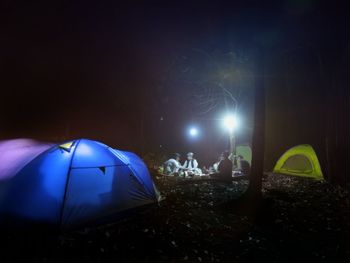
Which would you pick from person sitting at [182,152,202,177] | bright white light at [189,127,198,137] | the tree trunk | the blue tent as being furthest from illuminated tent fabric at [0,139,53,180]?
bright white light at [189,127,198,137]

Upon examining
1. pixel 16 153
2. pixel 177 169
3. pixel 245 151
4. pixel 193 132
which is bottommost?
pixel 177 169

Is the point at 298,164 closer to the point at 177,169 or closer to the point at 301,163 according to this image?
the point at 301,163

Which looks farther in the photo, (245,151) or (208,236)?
(245,151)

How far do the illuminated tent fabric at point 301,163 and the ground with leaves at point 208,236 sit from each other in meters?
5.04

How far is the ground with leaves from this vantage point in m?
5.21

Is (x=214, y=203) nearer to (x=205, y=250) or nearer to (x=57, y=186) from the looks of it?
(x=205, y=250)

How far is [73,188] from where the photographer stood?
6.15 m

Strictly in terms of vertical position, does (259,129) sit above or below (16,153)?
above

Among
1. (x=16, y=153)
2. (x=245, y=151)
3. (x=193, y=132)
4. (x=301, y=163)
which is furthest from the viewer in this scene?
(x=193, y=132)

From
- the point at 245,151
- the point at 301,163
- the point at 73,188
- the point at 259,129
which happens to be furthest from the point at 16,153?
the point at 245,151

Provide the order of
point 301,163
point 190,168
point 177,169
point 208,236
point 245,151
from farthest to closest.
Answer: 1. point 245,151
2. point 190,168
3. point 301,163
4. point 177,169
5. point 208,236

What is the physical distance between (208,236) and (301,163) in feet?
36.7

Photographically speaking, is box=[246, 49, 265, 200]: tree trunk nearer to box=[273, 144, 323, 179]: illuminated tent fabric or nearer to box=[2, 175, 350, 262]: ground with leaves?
box=[2, 175, 350, 262]: ground with leaves

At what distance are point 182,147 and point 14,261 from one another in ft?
79.7
